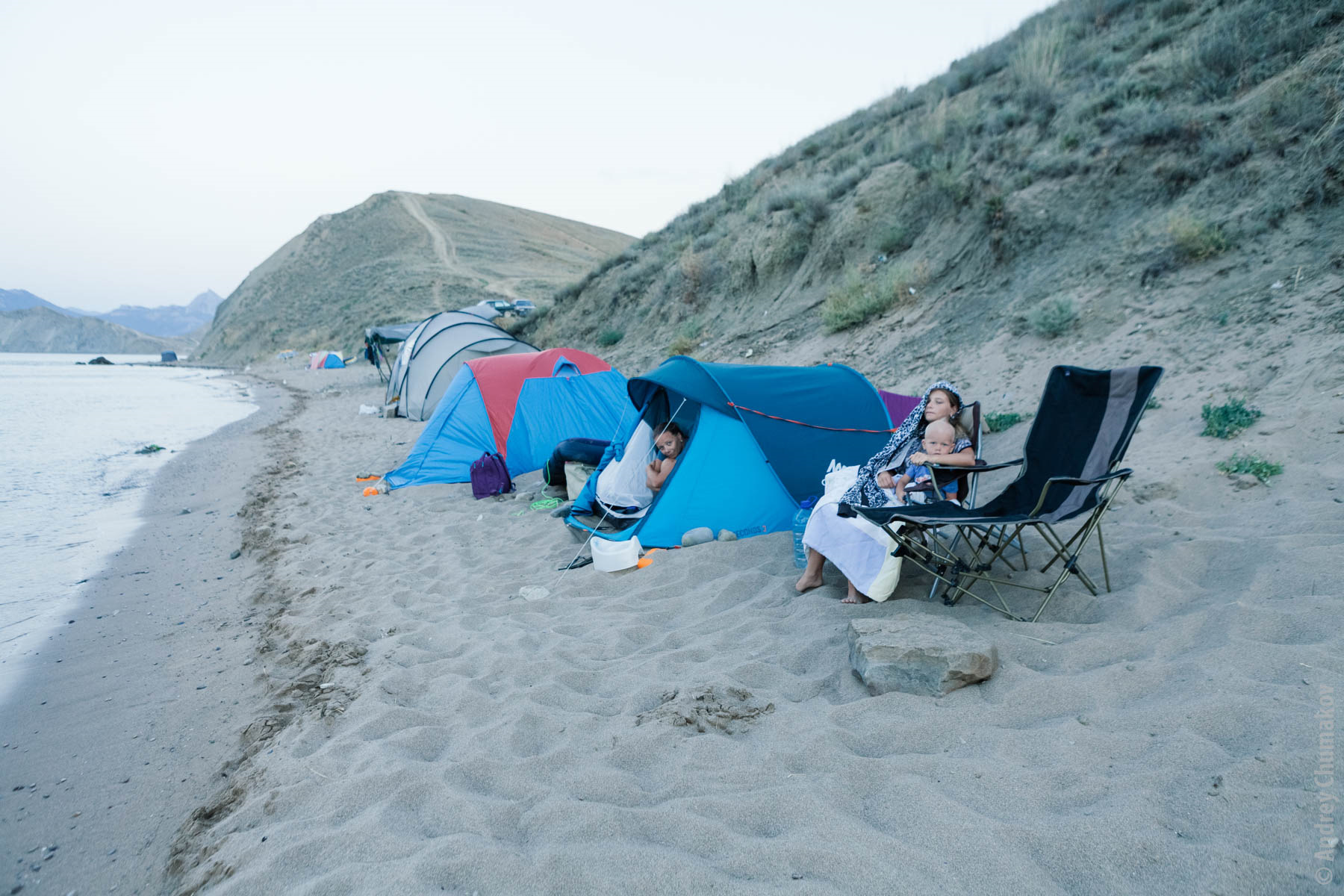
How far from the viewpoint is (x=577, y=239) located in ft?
270

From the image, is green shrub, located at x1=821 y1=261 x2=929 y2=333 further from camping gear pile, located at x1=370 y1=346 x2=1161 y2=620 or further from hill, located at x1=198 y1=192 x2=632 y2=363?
hill, located at x1=198 y1=192 x2=632 y2=363

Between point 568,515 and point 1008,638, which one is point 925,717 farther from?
point 568,515

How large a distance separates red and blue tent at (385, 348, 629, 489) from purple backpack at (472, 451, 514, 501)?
2.00 ft

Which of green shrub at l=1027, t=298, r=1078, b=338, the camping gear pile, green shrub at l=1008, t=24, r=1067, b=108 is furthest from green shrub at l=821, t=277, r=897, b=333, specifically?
green shrub at l=1008, t=24, r=1067, b=108

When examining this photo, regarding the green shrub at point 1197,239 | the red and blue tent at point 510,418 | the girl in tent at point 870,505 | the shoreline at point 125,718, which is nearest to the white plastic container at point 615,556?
the girl in tent at point 870,505

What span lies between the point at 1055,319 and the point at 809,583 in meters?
4.95

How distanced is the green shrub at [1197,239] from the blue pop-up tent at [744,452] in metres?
4.11

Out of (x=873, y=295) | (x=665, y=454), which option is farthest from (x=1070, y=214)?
(x=665, y=454)

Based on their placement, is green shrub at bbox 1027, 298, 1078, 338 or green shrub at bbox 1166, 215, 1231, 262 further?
green shrub at bbox 1027, 298, 1078, 338

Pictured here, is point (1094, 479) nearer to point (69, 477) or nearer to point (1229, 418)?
point (1229, 418)

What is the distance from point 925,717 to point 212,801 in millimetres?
2934

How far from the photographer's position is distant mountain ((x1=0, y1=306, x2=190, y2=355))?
116438 mm

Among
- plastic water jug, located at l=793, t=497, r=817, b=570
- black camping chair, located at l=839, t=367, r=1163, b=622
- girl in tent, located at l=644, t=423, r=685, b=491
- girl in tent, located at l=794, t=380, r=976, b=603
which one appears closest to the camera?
black camping chair, located at l=839, t=367, r=1163, b=622

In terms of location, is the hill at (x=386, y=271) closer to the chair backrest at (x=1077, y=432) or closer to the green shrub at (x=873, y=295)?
the green shrub at (x=873, y=295)
